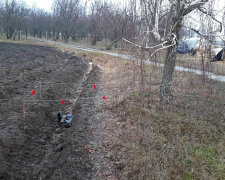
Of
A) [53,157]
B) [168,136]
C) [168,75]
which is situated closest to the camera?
[53,157]

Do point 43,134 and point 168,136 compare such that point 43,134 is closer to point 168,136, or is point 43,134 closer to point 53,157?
point 53,157

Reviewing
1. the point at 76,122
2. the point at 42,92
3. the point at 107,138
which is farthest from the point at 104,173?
the point at 42,92

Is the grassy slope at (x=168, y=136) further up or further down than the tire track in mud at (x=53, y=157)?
further up

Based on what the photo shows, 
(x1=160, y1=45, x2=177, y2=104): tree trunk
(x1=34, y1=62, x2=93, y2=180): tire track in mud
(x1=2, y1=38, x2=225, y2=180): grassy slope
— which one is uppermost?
(x1=160, y1=45, x2=177, y2=104): tree trunk

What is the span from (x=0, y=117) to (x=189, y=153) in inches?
247

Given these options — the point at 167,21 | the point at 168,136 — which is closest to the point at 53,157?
the point at 168,136

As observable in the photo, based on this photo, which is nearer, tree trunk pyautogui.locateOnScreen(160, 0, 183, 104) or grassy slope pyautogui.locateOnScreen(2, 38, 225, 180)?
grassy slope pyautogui.locateOnScreen(2, 38, 225, 180)

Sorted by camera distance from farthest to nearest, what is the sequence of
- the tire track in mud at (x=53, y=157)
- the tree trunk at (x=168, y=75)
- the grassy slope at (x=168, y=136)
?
the tree trunk at (x=168, y=75)
the tire track in mud at (x=53, y=157)
the grassy slope at (x=168, y=136)

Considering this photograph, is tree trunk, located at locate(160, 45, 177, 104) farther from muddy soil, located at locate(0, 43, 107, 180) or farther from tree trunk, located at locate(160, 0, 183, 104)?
muddy soil, located at locate(0, 43, 107, 180)

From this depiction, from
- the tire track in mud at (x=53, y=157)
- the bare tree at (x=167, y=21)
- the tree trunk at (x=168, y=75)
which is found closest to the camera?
the tire track in mud at (x=53, y=157)

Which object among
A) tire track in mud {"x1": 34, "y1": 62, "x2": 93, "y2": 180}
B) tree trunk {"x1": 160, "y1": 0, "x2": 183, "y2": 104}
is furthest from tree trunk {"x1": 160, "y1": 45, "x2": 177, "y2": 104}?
tire track in mud {"x1": 34, "y1": 62, "x2": 93, "y2": 180}

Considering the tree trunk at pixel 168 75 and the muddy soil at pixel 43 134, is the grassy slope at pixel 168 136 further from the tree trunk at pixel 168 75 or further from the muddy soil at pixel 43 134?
the muddy soil at pixel 43 134

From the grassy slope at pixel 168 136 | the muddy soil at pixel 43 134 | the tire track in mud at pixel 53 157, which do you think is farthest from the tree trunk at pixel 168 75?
the tire track in mud at pixel 53 157

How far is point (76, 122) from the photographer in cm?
893
